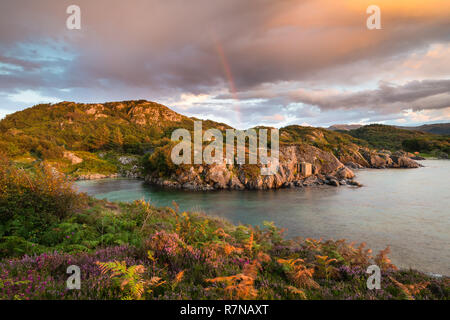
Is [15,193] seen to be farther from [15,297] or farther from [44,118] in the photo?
[44,118]

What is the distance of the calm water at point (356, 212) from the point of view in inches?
572

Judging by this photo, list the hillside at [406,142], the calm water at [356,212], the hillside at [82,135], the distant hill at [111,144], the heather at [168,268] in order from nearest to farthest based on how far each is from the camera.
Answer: the heather at [168,268]
the calm water at [356,212]
the distant hill at [111,144]
the hillside at [82,135]
the hillside at [406,142]

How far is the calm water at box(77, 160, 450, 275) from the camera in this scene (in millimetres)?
14539

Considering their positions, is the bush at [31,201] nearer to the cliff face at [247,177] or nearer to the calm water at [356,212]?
the calm water at [356,212]

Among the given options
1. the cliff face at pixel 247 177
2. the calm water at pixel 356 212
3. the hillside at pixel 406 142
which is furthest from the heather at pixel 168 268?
the hillside at pixel 406 142

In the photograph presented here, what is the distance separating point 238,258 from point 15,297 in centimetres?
409

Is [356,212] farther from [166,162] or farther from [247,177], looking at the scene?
[166,162]

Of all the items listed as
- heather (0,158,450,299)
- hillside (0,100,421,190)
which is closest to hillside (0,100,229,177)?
hillside (0,100,421,190)

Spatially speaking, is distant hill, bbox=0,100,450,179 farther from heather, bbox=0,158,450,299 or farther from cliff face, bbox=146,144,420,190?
heather, bbox=0,158,450,299

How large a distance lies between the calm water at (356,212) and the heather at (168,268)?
10.5 metres

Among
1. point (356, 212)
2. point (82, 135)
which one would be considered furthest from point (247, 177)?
point (82, 135)

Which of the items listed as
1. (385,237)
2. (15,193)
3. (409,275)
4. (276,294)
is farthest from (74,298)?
(385,237)

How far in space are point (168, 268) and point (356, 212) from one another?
24430 millimetres

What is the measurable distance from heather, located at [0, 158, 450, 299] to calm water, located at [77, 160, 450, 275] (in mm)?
10540
